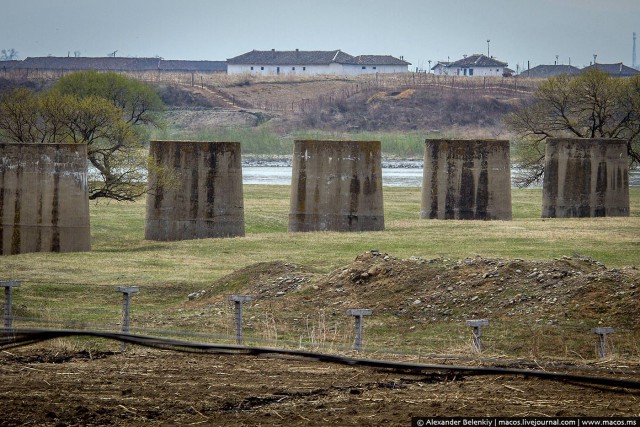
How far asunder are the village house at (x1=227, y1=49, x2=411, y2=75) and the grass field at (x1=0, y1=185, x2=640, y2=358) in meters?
104

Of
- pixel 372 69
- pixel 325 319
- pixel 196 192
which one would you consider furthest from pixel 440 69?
pixel 325 319

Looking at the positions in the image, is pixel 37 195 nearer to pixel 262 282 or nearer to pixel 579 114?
pixel 262 282

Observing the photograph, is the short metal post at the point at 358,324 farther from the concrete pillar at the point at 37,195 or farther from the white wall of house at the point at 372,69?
the white wall of house at the point at 372,69

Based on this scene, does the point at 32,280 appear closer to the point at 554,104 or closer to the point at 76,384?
the point at 76,384

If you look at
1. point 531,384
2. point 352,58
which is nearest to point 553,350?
point 531,384

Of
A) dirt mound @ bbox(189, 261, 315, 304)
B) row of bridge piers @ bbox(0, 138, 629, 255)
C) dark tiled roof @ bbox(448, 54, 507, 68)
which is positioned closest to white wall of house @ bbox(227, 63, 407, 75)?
dark tiled roof @ bbox(448, 54, 507, 68)

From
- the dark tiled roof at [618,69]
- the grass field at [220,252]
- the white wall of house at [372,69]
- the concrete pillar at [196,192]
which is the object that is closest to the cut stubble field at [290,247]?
the grass field at [220,252]

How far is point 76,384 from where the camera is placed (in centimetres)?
1216

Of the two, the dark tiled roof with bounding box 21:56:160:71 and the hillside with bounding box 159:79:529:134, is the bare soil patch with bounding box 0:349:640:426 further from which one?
the dark tiled roof with bounding box 21:56:160:71

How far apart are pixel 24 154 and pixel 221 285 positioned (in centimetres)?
1175

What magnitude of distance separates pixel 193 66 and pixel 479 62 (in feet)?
127

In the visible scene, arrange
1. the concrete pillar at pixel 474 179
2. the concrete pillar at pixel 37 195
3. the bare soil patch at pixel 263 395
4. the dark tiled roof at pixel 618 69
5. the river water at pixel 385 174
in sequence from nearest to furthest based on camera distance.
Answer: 1. the bare soil patch at pixel 263 395
2. the concrete pillar at pixel 37 195
3. the concrete pillar at pixel 474 179
4. the river water at pixel 385 174
5. the dark tiled roof at pixel 618 69

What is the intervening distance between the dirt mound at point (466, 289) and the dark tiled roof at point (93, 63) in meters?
131

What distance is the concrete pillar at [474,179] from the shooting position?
151 ft
